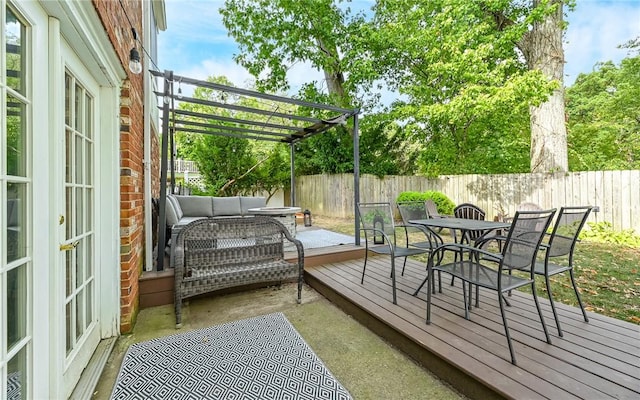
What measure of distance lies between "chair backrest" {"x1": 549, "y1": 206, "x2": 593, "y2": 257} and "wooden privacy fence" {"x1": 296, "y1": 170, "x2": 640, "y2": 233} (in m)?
5.57

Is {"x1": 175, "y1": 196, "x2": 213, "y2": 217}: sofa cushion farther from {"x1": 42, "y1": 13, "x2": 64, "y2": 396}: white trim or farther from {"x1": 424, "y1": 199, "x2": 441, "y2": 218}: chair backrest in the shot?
{"x1": 42, "y1": 13, "x2": 64, "y2": 396}: white trim

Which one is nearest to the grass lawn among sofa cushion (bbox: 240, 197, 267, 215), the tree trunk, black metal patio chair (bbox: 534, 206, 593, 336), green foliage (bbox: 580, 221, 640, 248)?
green foliage (bbox: 580, 221, 640, 248)

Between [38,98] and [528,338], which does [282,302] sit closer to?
[528,338]

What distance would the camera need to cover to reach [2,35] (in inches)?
40.8

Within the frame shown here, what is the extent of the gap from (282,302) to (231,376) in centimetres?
133

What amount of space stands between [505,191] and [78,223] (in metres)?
9.24

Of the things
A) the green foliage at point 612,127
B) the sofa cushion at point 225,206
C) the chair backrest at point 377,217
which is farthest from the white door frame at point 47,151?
the green foliage at point 612,127

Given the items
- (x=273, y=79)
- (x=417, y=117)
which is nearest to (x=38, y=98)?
(x=417, y=117)

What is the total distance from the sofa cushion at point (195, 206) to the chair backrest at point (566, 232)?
21.6 feet

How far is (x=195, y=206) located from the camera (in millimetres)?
6746

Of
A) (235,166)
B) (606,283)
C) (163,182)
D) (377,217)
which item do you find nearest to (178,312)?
(163,182)

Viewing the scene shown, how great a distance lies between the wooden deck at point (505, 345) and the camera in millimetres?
1530

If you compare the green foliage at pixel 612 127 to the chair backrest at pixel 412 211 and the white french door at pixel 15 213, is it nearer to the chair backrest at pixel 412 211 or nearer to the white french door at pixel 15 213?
the chair backrest at pixel 412 211

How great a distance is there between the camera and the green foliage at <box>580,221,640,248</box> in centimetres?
554
